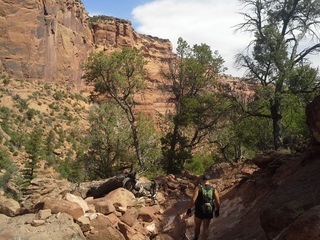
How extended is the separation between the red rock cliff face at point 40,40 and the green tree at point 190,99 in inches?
1340

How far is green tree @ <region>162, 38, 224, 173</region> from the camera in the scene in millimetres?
18391

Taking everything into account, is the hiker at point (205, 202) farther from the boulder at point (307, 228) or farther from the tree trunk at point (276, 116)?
the tree trunk at point (276, 116)

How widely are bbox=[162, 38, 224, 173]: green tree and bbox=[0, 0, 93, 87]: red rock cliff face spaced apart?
34031mm

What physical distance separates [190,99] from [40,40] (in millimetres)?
38050

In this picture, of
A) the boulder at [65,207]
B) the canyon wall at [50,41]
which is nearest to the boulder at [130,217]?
the boulder at [65,207]

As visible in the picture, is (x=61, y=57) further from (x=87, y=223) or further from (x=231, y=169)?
(x=87, y=223)

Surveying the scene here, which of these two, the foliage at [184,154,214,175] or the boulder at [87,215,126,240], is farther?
the foliage at [184,154,214,175]

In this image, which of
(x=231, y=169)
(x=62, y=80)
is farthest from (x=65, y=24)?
(x=231, y=169)

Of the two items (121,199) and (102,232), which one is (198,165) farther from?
(102,232)

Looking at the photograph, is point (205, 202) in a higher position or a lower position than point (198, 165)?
higher

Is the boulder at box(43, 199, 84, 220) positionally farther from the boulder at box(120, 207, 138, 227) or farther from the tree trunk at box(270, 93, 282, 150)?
the tree trunk at box(270, 93, 282, 150)

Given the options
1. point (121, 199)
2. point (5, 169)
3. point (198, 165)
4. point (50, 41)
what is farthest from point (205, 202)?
point (50, 41)

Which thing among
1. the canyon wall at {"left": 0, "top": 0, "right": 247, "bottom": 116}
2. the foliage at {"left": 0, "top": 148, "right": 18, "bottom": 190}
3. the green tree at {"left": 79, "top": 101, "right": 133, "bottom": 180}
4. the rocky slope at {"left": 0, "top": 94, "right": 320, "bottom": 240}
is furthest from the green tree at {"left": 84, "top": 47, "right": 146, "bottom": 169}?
the canyon wall at {"left": 0, "top": 0, "right": 247, "bottom": 116}

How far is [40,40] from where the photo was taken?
48438 millimetres
